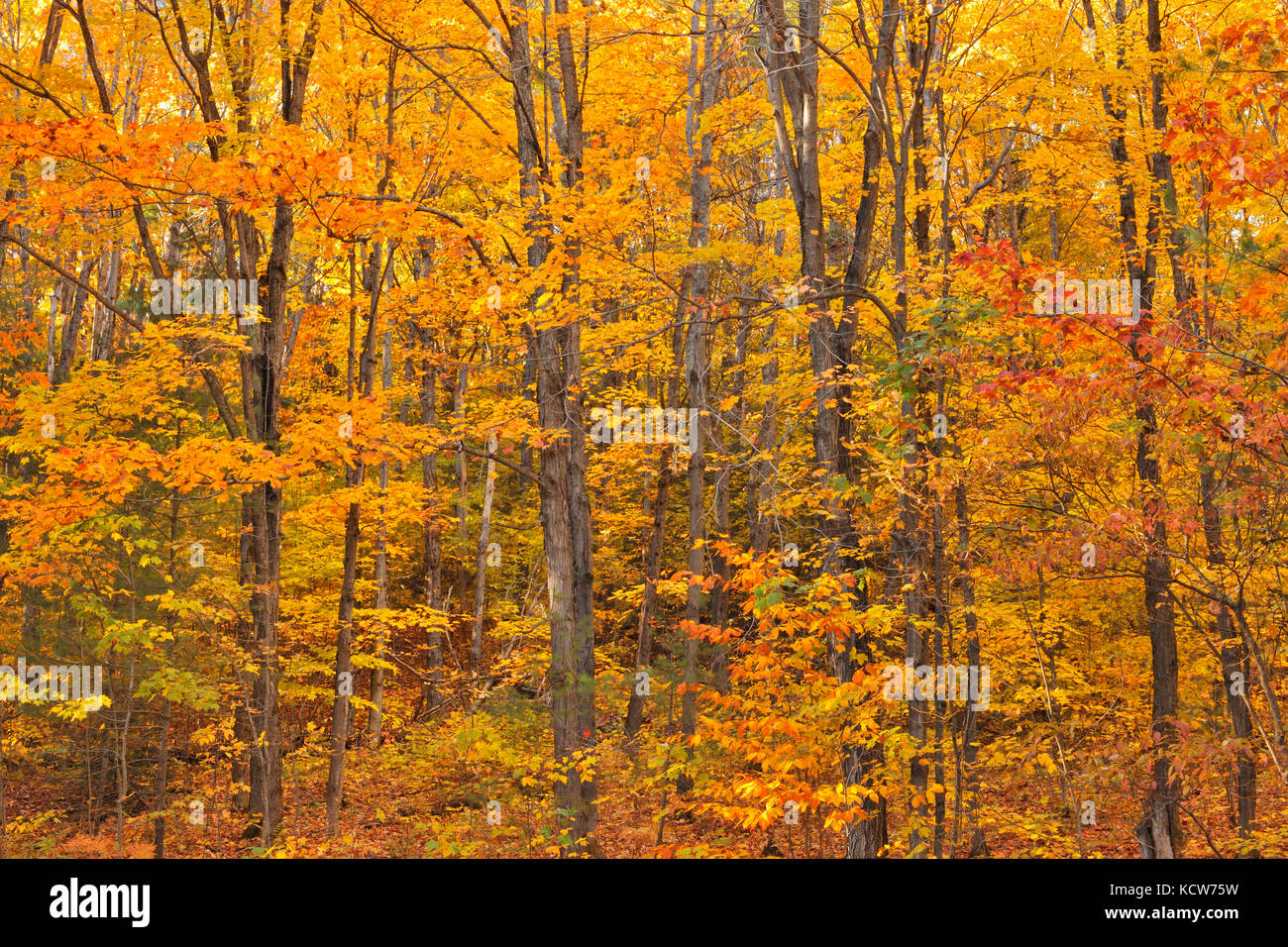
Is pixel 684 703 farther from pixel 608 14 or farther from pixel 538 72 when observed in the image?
pixel 608 14

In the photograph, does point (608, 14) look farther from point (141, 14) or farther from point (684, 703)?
point (684, 703)

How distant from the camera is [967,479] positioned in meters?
7.04

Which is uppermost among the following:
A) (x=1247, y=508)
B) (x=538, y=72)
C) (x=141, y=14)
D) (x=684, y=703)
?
(x=141, y=14)

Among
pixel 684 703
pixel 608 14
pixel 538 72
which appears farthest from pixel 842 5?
pixel 684 703

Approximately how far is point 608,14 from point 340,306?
588cm

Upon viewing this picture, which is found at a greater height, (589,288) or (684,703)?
(589,288)

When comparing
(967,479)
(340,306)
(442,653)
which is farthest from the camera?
(442,653)

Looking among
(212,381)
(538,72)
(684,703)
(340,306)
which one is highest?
(538,72)

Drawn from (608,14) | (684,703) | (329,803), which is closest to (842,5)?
(608,14)

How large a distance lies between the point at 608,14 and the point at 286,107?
420cm

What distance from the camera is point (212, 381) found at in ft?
36.0

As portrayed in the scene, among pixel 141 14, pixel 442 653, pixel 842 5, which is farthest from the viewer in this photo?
pixel 442 653

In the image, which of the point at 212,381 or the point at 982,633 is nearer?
the point at 212,381

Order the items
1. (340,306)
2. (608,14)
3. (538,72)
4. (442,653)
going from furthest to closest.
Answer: (442,653)
(340,306)
(608,14)
(538,72)
